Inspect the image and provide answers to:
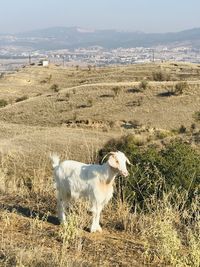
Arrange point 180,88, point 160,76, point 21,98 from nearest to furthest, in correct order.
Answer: point 180,88 < point 21,98 < point 160,76

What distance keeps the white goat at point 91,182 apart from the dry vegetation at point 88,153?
0.86 feet

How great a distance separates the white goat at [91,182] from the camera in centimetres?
892

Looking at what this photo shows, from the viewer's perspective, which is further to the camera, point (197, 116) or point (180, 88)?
point (180, 88)

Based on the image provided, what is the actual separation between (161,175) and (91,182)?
269 centimetres

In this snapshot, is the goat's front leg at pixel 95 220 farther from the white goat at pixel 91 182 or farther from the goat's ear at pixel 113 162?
the goat's ear at pixel 113 162

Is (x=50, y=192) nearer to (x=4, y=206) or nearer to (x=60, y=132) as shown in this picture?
(x=4, y=206)

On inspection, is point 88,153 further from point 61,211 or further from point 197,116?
point 197,116

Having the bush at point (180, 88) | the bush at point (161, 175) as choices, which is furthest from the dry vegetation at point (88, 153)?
the bush at point (161, 175)

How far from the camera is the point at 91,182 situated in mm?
9070

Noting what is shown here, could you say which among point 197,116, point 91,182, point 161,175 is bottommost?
point 197,116

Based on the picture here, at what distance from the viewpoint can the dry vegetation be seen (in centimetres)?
763

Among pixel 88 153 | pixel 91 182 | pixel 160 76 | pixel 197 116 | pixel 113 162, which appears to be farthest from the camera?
pixel 160 76

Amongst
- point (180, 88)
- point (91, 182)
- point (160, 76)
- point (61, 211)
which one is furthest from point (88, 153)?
point (160, 76)

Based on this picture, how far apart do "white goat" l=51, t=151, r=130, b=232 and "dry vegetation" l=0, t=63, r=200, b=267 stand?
0.86ft
